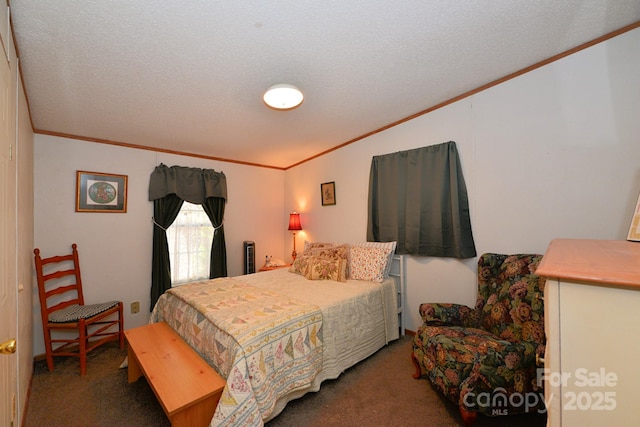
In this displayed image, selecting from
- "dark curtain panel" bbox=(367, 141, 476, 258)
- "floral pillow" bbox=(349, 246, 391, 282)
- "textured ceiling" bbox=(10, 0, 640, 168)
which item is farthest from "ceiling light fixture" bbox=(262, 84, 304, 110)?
"floral pillow" bbox=(349, 246, 391, 282)

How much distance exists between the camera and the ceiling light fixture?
6.42 ft

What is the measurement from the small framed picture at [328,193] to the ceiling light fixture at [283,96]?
1.80 meters

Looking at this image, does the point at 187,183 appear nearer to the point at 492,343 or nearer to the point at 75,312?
the point at 75,312

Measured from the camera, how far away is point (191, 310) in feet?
6.85

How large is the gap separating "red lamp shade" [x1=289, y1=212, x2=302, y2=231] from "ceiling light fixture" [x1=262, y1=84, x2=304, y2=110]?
243 cm

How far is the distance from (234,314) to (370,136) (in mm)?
2579

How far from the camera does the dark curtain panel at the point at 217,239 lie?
388cm

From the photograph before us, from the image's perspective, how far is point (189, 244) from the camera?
12.6 ft

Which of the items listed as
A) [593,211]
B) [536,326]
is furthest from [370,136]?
[536,326]

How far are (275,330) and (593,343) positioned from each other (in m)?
1.54

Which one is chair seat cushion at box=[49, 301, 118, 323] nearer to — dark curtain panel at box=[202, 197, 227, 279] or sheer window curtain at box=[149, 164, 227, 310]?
sheer window curtain at box=[149, 164, 227, 310]

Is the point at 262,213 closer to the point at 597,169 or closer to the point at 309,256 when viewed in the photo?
the point at 309,256

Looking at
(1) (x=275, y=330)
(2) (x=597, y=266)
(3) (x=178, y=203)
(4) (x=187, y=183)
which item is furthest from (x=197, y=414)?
(4) (x=187, y=183)

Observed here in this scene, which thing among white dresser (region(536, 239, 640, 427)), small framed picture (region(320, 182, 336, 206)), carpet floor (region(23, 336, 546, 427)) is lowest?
carpet floor (region(23, 336, 546, 427))
